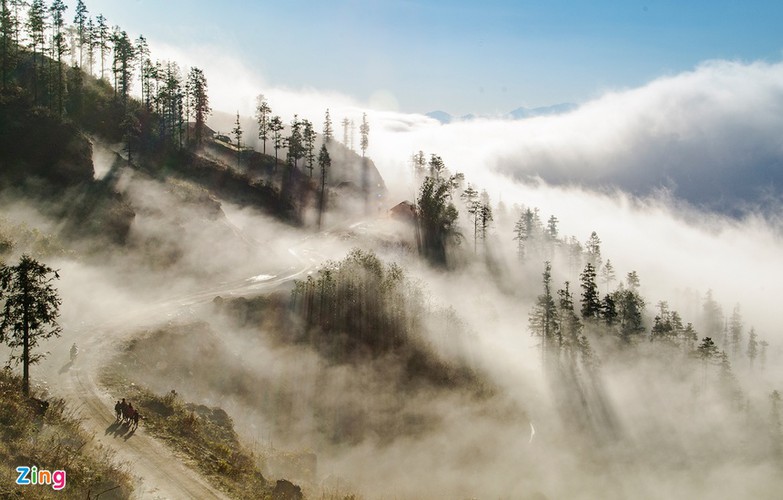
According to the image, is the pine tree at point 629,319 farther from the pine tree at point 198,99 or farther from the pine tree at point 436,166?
the pine tree at point 198,99

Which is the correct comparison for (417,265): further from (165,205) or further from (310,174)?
(165,205)

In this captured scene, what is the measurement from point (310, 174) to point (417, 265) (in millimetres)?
44503

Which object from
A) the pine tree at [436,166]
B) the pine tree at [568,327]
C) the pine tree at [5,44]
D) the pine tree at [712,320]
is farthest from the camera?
the pine tree at [712,320]

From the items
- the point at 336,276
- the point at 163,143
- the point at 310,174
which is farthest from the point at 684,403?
the point at 163,143

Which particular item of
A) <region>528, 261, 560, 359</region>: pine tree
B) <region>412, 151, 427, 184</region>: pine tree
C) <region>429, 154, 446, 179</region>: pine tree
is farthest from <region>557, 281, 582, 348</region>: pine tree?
<region>412, 151, 427, 184</region>: pine tree

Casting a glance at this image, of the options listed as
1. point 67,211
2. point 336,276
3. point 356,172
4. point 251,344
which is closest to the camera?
point 251,344

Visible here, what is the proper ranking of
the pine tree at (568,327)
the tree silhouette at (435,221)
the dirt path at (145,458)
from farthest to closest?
1. the tree silhouette at (435,221)
2. the pine tree at (568,327)
3. the dirt path at (145,458)

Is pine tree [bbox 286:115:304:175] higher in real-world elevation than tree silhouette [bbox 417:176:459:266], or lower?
higher

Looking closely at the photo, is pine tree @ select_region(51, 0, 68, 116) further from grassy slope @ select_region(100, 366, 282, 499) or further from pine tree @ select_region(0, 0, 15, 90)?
grassy slope @ select_region(100, 366, 282, 499)

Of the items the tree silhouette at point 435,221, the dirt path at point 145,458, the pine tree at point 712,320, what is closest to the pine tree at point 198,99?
the tree silhouette at point 435,221

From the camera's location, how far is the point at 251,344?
60.9 m

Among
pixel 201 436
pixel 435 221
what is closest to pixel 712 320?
pixel 435 221

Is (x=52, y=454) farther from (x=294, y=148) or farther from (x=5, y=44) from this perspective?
(x=294, y=148)

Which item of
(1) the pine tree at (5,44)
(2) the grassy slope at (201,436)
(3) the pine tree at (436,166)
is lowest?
(2) the grassy slope at (201,436)
